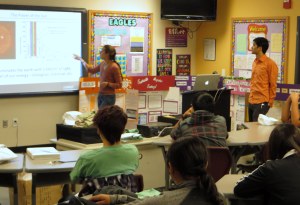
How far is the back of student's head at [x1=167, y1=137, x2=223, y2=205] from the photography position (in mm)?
2090

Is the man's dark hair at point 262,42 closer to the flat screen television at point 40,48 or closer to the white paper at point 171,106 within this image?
the white paper at point 171,106

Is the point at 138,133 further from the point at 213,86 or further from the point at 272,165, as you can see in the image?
the point at 272,165

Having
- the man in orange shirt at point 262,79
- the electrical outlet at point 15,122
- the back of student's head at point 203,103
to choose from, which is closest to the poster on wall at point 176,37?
the man in orange shirt at point 262,79

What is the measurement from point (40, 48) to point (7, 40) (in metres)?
0.49

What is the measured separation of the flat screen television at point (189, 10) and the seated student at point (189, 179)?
6677 millimetres

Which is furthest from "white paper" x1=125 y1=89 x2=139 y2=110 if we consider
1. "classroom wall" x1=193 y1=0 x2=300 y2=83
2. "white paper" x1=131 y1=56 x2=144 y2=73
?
"classroom wall" x1=193 y1=0 x2=300 y2=83

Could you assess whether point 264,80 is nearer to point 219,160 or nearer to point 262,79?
point 262,79

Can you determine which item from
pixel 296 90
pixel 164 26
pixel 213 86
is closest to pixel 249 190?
pixel 213 86

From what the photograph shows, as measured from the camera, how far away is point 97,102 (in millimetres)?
7746

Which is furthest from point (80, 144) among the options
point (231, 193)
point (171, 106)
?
point (171, 106)

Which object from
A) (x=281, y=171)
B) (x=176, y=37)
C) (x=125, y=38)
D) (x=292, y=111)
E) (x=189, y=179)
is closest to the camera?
(x=189, y=179)

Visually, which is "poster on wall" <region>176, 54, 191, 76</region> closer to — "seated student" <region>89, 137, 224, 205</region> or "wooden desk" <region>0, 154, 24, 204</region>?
"wooden desk" <region>0, 154, 24, 204</region>

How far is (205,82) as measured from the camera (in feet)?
19.9

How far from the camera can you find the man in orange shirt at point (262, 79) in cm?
665
